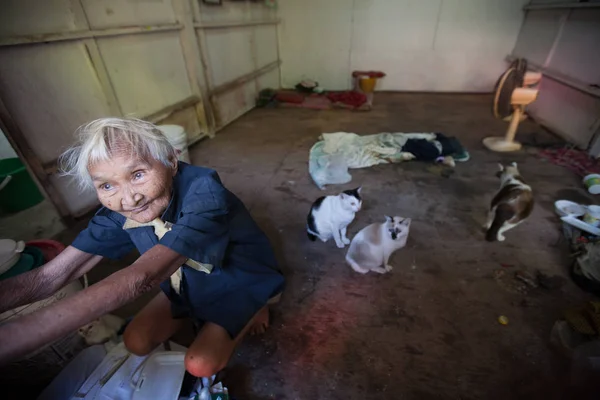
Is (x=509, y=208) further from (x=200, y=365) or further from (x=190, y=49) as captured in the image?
(x=190, y=49)

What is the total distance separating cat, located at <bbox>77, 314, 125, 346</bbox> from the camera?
1.62m

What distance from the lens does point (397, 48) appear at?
684 cm

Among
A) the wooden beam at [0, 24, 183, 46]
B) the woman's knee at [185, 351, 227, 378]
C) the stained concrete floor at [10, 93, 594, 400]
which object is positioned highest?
the wooden beam at [0, 24, 183, 46]

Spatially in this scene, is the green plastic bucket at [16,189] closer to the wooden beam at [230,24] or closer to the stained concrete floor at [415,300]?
the stained concrete floor at [415,300]

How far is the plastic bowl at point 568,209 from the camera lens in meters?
2.63

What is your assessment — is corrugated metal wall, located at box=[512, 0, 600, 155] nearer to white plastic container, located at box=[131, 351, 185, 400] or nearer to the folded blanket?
the folded blanket

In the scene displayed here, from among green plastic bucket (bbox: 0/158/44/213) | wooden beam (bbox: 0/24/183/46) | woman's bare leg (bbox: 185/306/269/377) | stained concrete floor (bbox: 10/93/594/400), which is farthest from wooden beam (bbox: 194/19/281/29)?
woman's bare leg (bbox: 185/306/269/377)

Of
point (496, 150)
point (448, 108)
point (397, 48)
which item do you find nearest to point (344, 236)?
point (496, 150)

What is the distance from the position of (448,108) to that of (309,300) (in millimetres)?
5668

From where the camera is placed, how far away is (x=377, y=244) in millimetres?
2131

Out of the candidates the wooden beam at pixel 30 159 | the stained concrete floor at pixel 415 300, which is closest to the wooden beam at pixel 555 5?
the stained concrete floor at pixel 415 300

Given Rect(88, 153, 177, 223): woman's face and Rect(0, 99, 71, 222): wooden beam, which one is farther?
Rect(0, 99, 71, 222): wooden beam

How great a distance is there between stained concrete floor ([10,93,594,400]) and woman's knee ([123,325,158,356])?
0.50 metres

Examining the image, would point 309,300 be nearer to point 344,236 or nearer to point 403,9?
point 344,236
